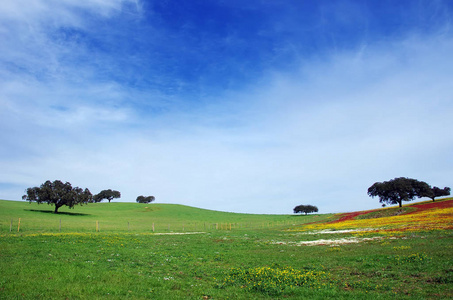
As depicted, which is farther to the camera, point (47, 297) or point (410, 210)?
point (410, 210)

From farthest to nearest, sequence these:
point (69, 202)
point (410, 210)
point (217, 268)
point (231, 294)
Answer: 1. point (69, 202)
2. point (410, 210)
3. point (217, 268)
4. point (231, 294)

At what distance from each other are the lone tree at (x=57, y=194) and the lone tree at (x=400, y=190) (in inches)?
4180

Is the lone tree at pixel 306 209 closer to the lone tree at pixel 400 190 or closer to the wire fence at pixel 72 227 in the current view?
the lone tree at pixel 400 190

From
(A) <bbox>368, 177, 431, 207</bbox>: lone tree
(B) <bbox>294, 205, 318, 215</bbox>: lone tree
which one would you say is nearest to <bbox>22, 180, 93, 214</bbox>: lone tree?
(A) <bbox>368, 177, 431, 207</bbox>: lone tree

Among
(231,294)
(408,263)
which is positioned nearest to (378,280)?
(408,263)

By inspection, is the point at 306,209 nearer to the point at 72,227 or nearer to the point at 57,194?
the point at 57,194

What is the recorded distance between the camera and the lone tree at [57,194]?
287 feet

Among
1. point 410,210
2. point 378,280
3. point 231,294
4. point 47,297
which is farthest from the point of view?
point 410,210

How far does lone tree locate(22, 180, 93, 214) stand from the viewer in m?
87.6

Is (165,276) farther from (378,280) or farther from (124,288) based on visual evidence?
(378,280)

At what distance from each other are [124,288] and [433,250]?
21.7 metres

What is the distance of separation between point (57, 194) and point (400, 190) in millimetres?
115172

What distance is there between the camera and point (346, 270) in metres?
17.2

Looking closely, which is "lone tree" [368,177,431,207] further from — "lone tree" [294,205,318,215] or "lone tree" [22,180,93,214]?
"lone tree" [22,180,93,214]
